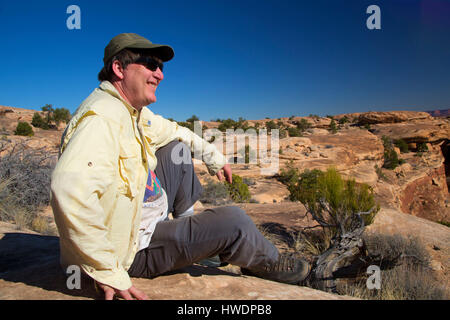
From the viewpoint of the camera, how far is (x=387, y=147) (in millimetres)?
23812

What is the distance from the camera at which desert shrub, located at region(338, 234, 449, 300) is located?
268cm

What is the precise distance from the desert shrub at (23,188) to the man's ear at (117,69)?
11.0ft

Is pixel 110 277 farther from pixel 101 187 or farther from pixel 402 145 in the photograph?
pixel 402 145

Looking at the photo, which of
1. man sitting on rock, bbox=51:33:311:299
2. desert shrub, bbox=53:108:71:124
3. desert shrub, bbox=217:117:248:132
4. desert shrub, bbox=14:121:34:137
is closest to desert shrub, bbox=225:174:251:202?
man sitting on rock, bbox=51:33:311:299

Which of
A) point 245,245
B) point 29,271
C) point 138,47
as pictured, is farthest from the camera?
point 29,271

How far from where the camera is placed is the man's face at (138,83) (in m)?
1.53

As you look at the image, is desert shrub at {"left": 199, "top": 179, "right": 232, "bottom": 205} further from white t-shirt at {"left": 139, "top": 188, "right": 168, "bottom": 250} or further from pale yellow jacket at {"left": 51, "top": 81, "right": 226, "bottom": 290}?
pale yellow jacket at {"left": 51, "top": 81, "right": 226, "bottom": 290}

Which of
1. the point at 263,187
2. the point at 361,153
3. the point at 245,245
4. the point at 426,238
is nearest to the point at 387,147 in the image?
the point at 361,153

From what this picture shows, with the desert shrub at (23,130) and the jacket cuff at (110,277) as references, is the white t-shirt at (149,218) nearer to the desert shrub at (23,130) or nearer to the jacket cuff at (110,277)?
the jacket cuff at (110,277)

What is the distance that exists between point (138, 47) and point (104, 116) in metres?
0.48

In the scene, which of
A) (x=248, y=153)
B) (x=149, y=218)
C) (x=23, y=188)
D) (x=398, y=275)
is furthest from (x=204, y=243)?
(x=248, y=153)

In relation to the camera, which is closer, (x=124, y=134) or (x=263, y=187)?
(x=124, y=134)

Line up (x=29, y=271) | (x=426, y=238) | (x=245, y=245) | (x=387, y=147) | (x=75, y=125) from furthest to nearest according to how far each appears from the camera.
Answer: (x=387, y=147), (x=426, y=238), (x=29, y=271), (x=245, y=245), (x=75, y=125)

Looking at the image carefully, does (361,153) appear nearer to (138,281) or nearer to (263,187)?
(263,187)
